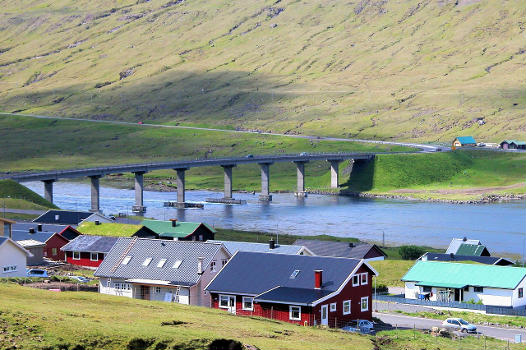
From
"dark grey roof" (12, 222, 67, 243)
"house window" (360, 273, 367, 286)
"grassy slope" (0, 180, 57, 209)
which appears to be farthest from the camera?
"grassy slope" (0, 180, 57, 209)

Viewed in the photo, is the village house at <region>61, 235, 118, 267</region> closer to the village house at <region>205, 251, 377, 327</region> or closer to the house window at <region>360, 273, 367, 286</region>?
the village house at <region>205, 251, 377, 327</region>

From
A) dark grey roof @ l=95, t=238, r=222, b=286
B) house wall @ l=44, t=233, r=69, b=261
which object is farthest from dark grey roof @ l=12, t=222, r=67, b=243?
dark grey roof @ l=95, t=238, r=222, b=286

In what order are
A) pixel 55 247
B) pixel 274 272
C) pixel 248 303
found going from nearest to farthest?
pixel 248 303, pixel 274 272, pixel 55 247

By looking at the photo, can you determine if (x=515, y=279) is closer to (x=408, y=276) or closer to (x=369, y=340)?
(x=408, y=276)

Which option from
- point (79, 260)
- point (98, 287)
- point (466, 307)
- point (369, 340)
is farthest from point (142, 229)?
point (369, 340)

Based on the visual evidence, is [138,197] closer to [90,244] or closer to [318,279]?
[90,244]

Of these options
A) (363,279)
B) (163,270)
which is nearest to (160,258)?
(163,270)

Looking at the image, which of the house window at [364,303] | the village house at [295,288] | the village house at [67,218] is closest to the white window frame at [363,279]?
the village house at [295,288]
